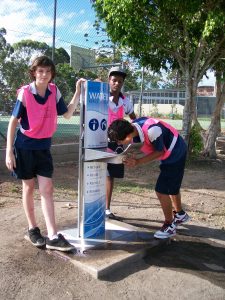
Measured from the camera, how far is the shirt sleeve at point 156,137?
13.3ft

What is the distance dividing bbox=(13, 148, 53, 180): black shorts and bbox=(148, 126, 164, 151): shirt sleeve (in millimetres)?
1057

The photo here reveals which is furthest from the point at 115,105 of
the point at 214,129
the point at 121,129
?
the point at 214,129

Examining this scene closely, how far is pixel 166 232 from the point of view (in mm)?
4457

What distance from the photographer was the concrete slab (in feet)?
12.2

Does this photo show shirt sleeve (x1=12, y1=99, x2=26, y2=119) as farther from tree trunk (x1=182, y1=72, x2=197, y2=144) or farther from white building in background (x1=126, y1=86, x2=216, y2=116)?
white building in background (x1=126, y1=86, x2=216, y2=116)

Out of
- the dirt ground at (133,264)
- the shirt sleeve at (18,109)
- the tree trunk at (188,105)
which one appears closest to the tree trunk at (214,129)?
the tree trunk at (188,105)

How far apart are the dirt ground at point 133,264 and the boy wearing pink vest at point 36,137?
0.36 meters

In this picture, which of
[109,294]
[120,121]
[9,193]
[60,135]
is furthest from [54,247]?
[60,135]

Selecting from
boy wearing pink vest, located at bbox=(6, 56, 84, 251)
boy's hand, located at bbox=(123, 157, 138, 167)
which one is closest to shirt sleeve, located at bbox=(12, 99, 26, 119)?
boy wearing pink vest, located at bbox=(6, 56, 84, 251)

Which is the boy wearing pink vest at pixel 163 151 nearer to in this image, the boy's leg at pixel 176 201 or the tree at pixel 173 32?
the boy's leg at pixel 176 201

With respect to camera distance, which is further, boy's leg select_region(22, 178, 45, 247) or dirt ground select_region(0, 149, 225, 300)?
boy's leg select_region(22, 178, 45, 247)

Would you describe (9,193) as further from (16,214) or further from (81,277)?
(81,277)

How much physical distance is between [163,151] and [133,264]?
1158 millimetres

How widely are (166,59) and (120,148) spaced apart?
21.2ft
